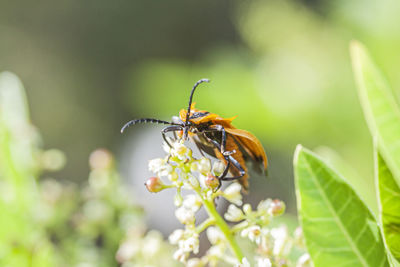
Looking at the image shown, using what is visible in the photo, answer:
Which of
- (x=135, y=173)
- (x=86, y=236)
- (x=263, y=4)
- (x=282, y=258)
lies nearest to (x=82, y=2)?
(x=135, y=173)

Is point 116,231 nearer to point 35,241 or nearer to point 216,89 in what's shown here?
point 35,241

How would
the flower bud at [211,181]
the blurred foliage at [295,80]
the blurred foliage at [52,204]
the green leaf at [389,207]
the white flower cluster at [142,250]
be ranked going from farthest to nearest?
the blurred foliage at [295,80] < the blurred foliage at [52,204] < the white flower cluster at [142,250] < the flower bud at [211,181] < the green leaf at [389,207]

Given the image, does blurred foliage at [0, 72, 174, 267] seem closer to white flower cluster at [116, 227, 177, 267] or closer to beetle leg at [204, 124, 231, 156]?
white flower cluster at [116, 227, 177, 267]

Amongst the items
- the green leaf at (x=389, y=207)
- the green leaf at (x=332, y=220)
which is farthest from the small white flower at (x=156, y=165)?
the green leaf at (x=389, y=207)

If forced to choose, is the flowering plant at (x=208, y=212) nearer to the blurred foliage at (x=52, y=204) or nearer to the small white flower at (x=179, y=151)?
the small white flower at (x=179, y=151)

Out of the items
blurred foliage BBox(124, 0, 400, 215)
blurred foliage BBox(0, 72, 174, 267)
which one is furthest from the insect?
blurred foliage BBox(124, 0, 400, 215)
